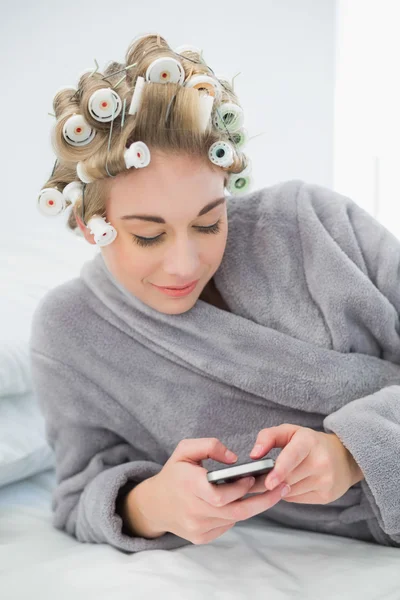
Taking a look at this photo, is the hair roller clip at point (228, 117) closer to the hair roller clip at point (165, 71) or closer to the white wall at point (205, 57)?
the hair roller clip at point (165, 71)

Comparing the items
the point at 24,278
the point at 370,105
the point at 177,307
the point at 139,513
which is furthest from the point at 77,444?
the point at 370,105

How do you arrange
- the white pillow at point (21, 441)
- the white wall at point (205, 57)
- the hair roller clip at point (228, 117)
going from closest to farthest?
the hair roller clip at point (228, 117) → the white pillow at point (21, 441) → the white wall at point (205, 57)

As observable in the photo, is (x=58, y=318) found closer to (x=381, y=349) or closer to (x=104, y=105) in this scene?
(x=104, y=105)

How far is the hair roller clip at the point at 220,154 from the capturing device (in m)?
0.96

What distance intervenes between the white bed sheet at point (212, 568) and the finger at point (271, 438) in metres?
0.17

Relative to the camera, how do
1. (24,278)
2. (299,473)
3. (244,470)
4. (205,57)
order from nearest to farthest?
(244,470) → (299,473) → (24,278) → (205,57)

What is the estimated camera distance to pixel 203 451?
89 centimetres

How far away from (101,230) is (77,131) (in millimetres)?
132

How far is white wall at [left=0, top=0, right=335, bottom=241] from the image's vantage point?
225 cm

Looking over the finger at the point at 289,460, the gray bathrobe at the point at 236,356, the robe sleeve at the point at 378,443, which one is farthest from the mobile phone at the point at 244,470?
the gray bathrobe at the point at 236,356

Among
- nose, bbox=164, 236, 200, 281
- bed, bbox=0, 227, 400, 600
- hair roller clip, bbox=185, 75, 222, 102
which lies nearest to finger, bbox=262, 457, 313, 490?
bed, bbox=0, 227, 400, 600

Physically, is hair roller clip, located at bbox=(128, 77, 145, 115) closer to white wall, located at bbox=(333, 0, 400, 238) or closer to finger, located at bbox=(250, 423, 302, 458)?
Answer: finger, located at bbox=(250, 423, 302, 458)

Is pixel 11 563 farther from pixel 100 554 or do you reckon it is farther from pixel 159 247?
pixel 159 247

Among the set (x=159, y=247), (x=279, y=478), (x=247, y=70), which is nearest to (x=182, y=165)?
(x=159, y=247)
